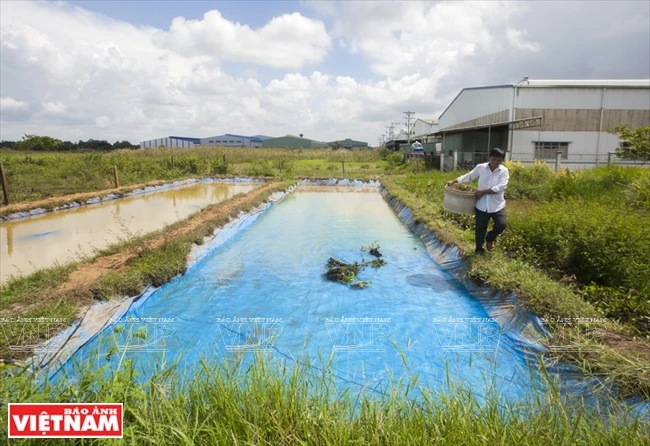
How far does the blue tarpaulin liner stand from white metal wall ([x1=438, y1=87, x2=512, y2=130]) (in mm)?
16463

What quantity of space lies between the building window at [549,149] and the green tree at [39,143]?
28.6m

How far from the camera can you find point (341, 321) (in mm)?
4242

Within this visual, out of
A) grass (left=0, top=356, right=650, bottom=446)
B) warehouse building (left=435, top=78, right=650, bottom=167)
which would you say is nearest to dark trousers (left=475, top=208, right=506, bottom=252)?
grass (left=0, top=356, right=650, bottom=446)

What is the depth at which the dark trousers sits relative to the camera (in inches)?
202

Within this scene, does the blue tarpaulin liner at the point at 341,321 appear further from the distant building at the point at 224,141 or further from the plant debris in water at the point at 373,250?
the distant building at the point at 224,141

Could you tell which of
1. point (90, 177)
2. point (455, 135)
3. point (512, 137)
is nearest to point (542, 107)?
point (512, 137)

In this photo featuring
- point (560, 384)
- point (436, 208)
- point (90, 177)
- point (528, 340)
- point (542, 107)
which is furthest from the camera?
point (542, 107)

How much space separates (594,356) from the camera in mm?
2998

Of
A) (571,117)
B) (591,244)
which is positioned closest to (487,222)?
(591,244)

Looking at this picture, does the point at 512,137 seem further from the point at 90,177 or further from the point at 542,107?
the point at 90,177

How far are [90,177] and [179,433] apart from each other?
18.1 metres

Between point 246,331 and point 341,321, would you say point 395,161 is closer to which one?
point 341,321

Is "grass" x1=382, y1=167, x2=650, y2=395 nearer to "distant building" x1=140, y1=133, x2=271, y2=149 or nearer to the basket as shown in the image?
the basket

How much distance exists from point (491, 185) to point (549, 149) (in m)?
18.0
